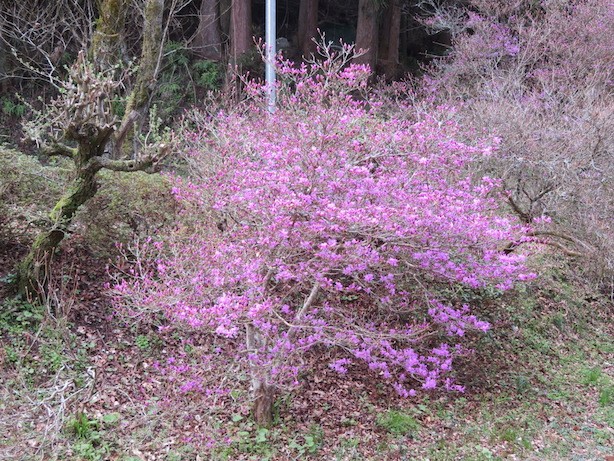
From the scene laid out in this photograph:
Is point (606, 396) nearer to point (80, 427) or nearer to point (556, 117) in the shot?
point (556, 117)

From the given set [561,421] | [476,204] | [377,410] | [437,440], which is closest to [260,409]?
→ [377,410]

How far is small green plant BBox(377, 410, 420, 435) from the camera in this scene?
203 inches

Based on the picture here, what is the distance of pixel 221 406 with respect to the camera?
16.6ft

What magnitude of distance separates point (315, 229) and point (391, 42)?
454 inches

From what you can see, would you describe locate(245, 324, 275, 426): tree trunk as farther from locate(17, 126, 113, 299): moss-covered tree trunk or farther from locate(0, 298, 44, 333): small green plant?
locate(0, 298, 44, 333): small green plant

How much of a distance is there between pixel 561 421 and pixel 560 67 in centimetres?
644

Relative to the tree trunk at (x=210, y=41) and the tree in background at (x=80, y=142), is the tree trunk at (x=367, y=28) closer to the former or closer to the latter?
the tree trunk at (x=210, y=41)

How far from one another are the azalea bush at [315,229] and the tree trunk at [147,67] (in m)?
1.56

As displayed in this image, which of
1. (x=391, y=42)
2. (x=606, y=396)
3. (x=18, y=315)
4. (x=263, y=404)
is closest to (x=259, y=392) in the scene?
(x=263, y=404)

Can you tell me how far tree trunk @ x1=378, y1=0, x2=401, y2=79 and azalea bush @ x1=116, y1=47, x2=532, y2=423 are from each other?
9532 mm

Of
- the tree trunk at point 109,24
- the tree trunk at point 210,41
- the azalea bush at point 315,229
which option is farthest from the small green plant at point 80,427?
the tree trunk at point 210,41

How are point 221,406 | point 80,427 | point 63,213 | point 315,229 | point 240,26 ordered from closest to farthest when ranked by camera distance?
1. point 315,229
2. point 80,427
3. point 221,406
4. point 63,213
5. point 240,26

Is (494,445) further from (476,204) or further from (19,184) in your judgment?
(19,184)

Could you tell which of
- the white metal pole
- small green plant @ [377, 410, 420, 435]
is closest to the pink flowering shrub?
small green plant @ [377, 410, 420, 435]
